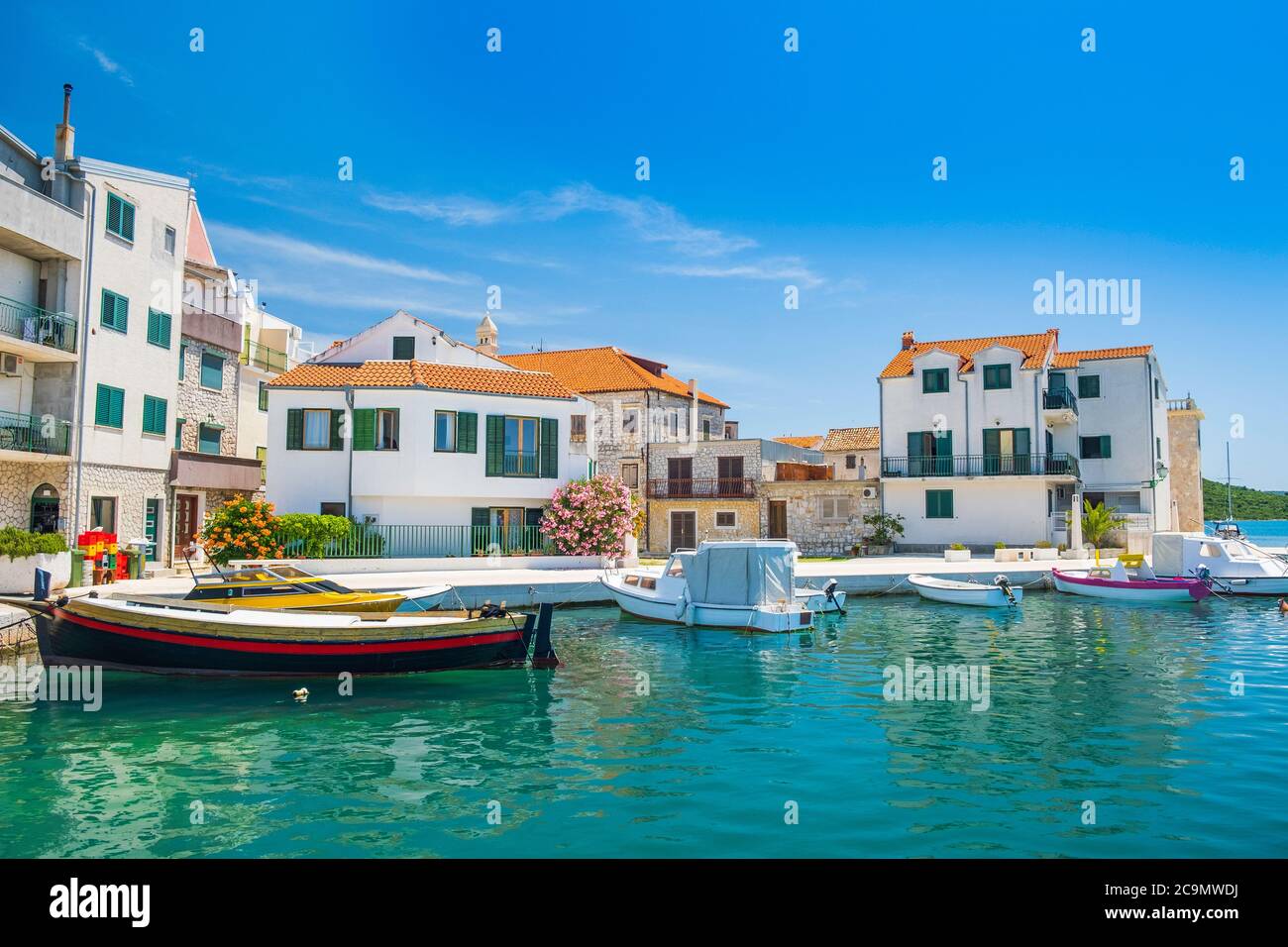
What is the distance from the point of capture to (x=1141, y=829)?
807cm

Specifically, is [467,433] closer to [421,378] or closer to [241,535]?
[421,378]

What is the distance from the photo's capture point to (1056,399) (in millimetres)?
44312

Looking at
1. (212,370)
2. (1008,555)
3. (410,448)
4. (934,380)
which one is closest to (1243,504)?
(934,380)

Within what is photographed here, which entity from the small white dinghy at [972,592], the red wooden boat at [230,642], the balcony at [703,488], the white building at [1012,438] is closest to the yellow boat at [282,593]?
the red wooden boat at [230,642]

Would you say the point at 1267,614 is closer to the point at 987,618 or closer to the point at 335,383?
the point at 987,618

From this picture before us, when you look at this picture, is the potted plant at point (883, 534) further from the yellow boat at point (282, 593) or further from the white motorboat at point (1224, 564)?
the yellow boat at point (282, 593)

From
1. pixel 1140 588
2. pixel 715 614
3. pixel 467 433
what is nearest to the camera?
pixel 715 614

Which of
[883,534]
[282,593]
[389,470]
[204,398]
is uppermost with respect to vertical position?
[204,398]

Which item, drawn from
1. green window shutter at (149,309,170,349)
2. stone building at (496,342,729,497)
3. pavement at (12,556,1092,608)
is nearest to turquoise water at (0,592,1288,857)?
pavement at (12,556,1092,608)

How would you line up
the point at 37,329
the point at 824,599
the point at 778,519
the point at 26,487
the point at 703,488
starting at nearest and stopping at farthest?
the point at 37,329 < the point at 26,487 < the point at 824,599 < the point at 778,519 < the point at 703,488

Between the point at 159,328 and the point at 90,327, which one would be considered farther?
the point at 159,328

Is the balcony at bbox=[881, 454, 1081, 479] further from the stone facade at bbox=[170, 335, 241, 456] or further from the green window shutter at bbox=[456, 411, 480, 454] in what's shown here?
the stone facade at bbox=[170, 335, 241, 456]

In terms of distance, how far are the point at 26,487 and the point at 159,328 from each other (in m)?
6.85

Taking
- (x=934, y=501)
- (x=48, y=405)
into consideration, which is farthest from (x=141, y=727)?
(x=934, y=501)
